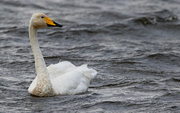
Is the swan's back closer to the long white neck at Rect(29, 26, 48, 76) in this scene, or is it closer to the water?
the water

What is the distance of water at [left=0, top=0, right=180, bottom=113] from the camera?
9.28 meters

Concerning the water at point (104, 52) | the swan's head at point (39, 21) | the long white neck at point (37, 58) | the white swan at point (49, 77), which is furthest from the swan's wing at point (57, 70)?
the swan's head at point (39, 21)

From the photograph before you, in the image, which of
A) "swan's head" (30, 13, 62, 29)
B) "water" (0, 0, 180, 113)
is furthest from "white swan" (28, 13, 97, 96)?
"water" (0, 0, 180, 113)

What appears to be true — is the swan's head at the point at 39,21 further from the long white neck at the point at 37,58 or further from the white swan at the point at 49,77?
the long white neck at the point at 37,58

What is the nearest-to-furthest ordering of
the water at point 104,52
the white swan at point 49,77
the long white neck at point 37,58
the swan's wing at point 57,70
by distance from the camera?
1. the water at point 104,52
2. the white swan at point 49,77
3. the long white neck at point 37,58
4. the swan's wing at point 57,70

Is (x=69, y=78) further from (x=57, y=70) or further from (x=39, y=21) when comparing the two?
(x=39, y=21)

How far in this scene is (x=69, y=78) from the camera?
31.7 ft

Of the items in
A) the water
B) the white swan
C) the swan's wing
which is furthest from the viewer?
the swan's wing

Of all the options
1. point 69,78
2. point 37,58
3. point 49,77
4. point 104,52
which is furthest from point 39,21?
point 104,52

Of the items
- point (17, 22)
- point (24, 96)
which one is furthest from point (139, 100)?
point (17, 22)

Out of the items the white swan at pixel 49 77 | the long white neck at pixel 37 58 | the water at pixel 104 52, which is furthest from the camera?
the long white neck at pixel 37 58

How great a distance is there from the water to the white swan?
187 mm

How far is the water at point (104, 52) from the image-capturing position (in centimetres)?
928

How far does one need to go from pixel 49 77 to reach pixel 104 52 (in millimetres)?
4808
